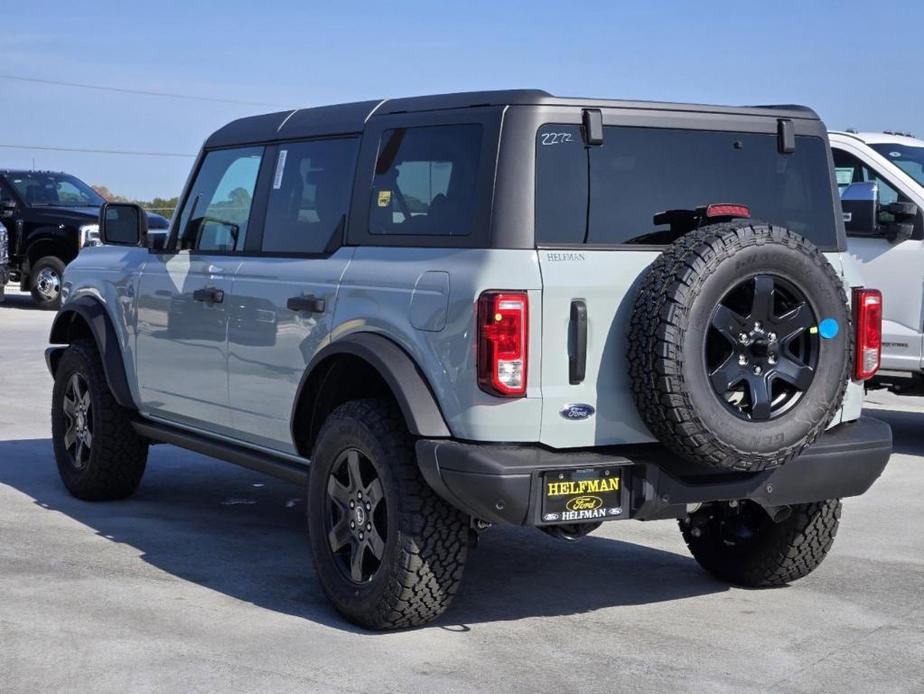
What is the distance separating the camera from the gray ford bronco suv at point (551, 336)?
506 cm

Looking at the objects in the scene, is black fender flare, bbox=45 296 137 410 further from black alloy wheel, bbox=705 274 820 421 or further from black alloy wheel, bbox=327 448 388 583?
black alloy wheel, bbox=705 274 820 421

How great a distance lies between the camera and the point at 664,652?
17.5 ft

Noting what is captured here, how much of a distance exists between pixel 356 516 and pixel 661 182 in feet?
5.53

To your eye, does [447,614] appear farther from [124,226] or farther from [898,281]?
[898,281]

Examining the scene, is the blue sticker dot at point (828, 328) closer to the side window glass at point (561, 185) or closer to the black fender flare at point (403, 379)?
the side window glass at point (561, 185)

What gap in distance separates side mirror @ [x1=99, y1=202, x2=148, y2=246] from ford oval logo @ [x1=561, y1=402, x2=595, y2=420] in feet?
10.5

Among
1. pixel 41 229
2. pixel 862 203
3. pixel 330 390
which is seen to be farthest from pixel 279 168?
pixel 41 229

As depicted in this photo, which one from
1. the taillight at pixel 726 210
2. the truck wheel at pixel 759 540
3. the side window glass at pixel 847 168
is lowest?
the truck wheel at pixel 759 540

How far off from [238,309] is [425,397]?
1.58m

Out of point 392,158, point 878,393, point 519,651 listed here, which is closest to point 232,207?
point 392,158

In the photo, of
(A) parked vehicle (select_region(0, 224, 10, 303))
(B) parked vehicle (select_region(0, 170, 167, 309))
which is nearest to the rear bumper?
(A) parked vehicle (select_region(0, 224, 10, 303))

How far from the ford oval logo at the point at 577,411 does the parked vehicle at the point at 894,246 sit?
5042 millimetres

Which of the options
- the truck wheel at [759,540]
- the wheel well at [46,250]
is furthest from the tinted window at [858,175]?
the wheel well at [46,250]

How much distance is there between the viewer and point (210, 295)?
22.1 feet
